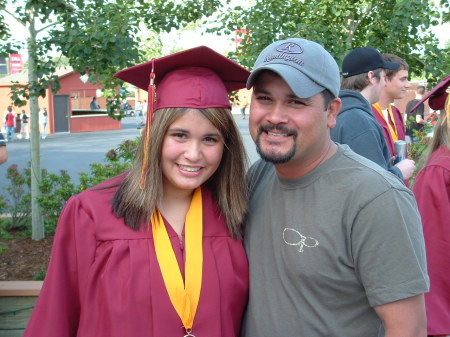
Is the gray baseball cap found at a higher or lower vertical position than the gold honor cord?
higher

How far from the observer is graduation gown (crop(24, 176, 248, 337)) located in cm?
203

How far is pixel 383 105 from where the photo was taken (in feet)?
16.6

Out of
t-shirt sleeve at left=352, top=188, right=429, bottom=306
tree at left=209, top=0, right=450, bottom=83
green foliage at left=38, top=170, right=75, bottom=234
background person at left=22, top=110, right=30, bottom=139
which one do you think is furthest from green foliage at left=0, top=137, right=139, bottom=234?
background person at left=22, top=110, right=30, bottom=139

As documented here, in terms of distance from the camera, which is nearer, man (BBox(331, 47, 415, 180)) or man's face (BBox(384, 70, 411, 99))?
man (BBox(331, 47, 415, 180))

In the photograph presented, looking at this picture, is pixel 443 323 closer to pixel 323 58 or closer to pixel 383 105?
pixel 323 58

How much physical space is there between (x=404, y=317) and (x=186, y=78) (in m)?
1.28

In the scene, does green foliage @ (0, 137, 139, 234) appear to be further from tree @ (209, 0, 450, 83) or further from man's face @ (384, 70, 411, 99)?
man's face @ (384, 70, 411, 99)

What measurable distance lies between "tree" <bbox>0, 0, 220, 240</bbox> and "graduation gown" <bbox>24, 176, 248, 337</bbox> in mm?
3127

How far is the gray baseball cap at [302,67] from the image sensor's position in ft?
6.05

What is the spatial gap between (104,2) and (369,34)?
3.08m

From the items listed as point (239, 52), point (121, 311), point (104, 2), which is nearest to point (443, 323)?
point (121, 311)

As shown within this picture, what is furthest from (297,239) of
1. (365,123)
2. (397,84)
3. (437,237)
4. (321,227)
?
(397,84)

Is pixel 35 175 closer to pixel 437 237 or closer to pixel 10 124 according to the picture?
pixel 437 237

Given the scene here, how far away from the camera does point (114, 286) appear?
205cm
